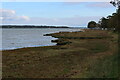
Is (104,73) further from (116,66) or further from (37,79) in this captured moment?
(37,79)

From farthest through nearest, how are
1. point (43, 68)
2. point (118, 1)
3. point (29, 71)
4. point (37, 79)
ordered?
point (118, 1), point (43, 68), point (29, 71), point (37, 79)

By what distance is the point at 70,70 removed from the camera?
18.2 meters

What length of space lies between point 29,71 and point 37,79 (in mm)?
3008

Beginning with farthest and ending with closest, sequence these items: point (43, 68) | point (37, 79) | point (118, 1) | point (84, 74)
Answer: point (118, 1) → point (43, 68) → point (84, 74) → point (37, 79)

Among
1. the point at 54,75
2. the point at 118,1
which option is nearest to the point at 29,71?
the point at 54,75

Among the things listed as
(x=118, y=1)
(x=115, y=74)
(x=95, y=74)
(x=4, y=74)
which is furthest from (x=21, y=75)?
(x=118, y=1)

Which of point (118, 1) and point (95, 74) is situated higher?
point (118, 1)

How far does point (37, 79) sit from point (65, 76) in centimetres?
228

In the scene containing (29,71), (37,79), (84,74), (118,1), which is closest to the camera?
(37,79)

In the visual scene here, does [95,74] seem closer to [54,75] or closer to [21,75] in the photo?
[54,75]

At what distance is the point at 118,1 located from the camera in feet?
99.5

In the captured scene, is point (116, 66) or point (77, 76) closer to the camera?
point (77, 76)

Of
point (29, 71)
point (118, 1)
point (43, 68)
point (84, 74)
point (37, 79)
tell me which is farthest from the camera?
point (118, 1)

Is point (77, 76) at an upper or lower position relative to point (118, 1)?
lower
